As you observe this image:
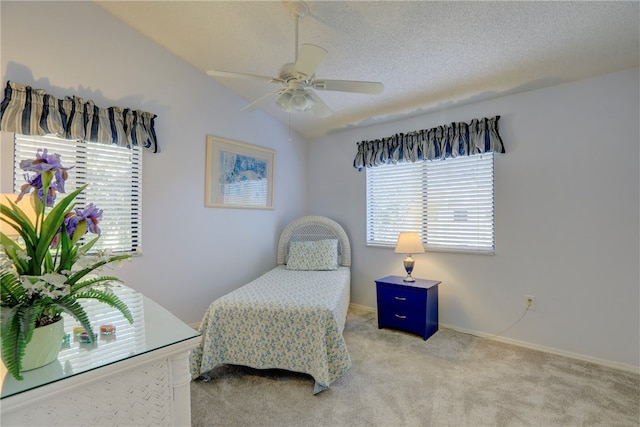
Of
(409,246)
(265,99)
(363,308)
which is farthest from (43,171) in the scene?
(363,308)

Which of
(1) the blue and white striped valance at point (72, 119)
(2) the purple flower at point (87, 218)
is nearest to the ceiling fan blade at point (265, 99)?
(1) the blue and white striped valance at point (72, 119)

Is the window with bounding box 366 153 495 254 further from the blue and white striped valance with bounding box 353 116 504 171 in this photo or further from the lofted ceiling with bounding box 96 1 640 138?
the lofted ceiling with bounding box 96 1 640 138

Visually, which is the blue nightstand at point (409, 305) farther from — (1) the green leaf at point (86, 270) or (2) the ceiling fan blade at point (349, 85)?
(1) the green leaf at point (86, 270)

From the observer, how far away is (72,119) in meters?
2.38

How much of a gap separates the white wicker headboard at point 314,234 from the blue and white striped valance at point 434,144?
83 centimetres

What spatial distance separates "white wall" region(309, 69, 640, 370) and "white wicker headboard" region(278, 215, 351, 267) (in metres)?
1.09

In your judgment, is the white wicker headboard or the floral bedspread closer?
the floral bedspread

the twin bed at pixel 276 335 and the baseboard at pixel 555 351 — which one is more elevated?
the twin bed at pixel 276 335

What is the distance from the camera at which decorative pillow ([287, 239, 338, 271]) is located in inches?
140

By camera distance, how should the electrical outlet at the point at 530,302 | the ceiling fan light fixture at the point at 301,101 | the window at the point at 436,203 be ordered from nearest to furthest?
the ceiling fan light fixture at the point at 301,101, the electrical outlet at the point at 530,302, the window at the point at 436,203

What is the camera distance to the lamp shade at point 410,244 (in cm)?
311

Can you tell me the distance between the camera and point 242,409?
6.20 feet

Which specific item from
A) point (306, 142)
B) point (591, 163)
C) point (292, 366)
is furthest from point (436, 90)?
point (292, 366)

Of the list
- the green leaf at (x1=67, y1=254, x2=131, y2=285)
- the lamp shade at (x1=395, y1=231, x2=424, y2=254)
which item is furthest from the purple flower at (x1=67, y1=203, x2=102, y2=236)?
the lamp shade at (x1=395, y1=231, x2=424, y2=254)
